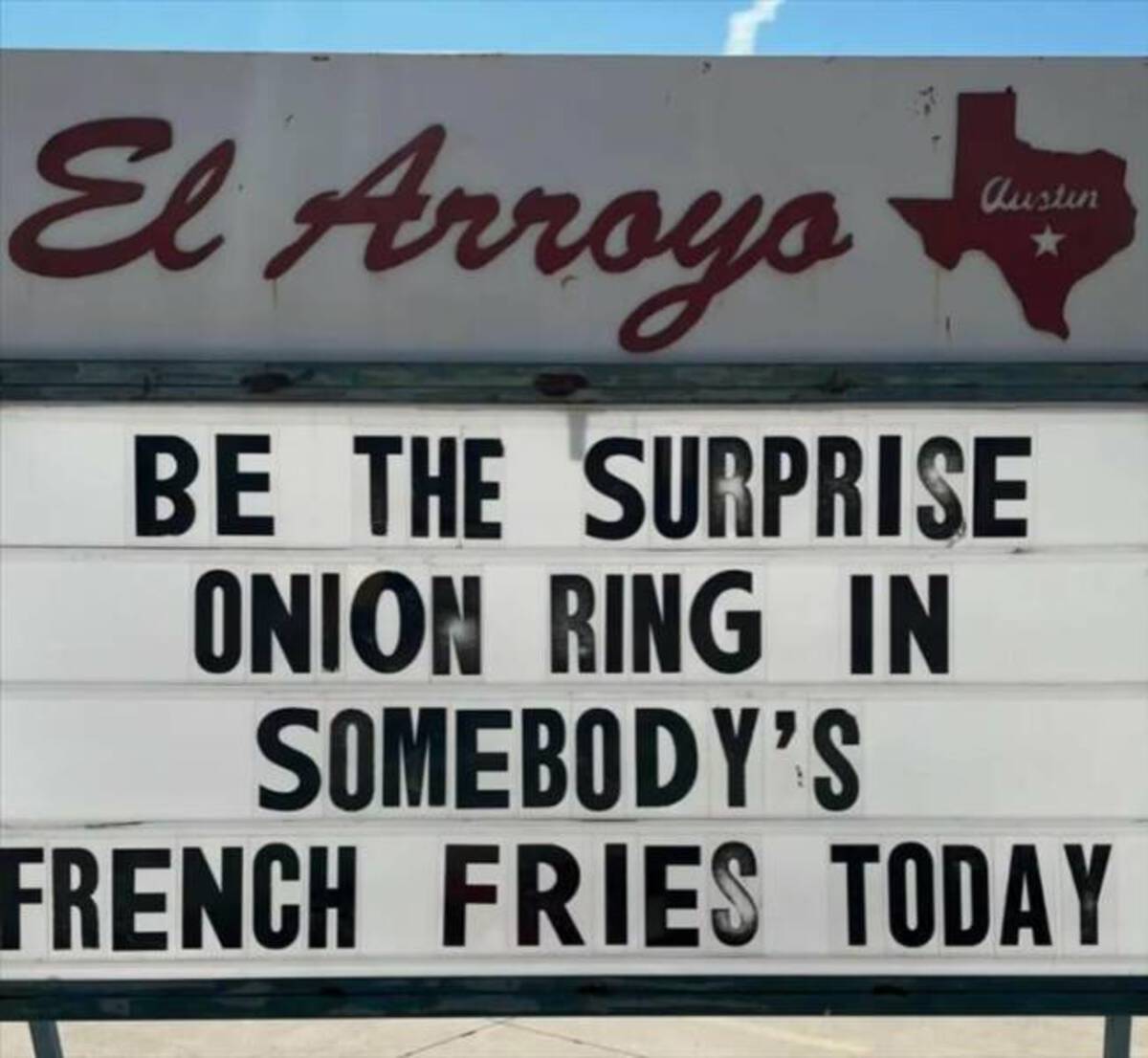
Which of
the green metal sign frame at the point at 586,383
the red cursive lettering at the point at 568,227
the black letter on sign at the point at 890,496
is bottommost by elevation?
the black letter on sign at the point at 890,496

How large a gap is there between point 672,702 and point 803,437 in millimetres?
764

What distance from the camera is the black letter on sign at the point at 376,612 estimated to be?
3652mm

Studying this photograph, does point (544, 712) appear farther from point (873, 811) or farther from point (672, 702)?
point (873, 811)

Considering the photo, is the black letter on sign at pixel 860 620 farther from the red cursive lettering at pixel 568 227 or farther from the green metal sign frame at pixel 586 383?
the red cursive lettering at pixel 568 227

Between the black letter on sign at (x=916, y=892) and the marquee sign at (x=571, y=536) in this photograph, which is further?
the black letter on sign at (x=916, y=892)

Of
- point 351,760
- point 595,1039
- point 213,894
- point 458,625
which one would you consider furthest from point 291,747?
point 595,1039

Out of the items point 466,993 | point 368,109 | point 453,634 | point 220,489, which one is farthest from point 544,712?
point 368,109

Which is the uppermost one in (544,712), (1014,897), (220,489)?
(220,489)

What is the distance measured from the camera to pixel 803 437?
3660 mm

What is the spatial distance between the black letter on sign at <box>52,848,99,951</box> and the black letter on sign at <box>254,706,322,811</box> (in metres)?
0.49

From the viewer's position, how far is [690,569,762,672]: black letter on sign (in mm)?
3666

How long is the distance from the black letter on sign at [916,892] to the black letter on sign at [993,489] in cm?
85

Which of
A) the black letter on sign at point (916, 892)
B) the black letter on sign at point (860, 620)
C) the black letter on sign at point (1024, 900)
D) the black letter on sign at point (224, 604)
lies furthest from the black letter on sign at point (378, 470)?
the black letter on sign at point (1024, 900)

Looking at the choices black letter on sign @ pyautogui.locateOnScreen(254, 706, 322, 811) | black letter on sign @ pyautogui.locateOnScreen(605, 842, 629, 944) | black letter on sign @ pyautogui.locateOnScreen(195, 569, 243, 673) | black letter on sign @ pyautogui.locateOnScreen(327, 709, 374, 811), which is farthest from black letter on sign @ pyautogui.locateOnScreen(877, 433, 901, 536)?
black letter on sign @ pyautogui.locateOnScreen(195, 569, 243, 673)
